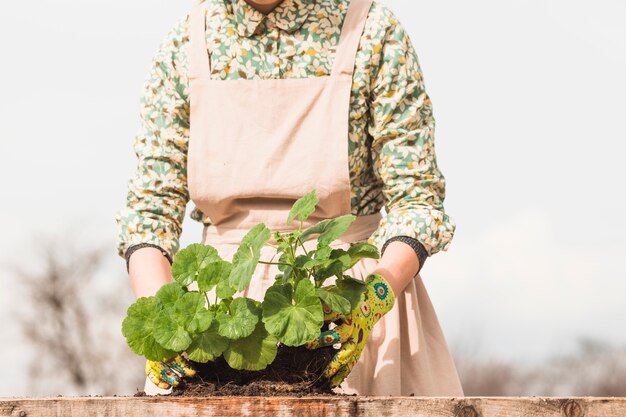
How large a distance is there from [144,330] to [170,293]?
3.5 inches

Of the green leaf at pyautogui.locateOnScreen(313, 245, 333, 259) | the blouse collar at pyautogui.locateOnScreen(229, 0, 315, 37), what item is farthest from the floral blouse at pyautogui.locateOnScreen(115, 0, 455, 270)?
the green leaf at pyautogui.locateOnScreen(313, 245, 333, 259)

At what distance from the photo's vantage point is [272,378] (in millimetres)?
1883

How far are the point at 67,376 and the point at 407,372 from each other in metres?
4.96

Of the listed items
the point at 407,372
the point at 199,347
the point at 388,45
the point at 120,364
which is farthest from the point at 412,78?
the point at 120,364

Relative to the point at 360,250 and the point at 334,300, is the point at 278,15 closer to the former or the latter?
the point at 360,250

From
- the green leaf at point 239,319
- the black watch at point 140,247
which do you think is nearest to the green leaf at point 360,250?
the green leaf at point 239,319

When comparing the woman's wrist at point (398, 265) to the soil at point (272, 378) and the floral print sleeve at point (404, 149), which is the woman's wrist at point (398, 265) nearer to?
the floral print sleeve at point (404, 149)

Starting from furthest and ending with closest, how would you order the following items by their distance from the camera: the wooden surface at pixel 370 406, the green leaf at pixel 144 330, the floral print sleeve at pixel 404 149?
the floral print sleeve at pixel 404 149
the green leaf at pixel 144 330
the wooden surface at pixel 370 406

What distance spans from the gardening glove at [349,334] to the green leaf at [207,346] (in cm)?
17

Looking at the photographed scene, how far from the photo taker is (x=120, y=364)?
6883 millimetres

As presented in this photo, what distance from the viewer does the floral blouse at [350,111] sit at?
2500mm

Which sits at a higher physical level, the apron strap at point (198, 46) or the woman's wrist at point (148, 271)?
the apron strap at point (198, 46)

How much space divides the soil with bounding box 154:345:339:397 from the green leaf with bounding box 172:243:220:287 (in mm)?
167

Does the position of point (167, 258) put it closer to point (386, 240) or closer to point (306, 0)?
point (386, 240)
